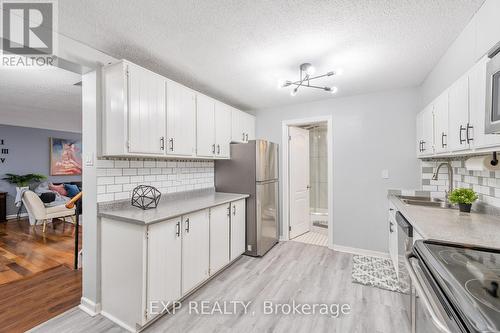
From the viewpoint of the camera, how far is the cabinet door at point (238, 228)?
9.46 ft

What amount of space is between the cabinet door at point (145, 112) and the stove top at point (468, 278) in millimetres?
2188

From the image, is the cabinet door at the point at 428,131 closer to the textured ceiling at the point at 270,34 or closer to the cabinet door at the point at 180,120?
the textured ceiling at the point at 270,34

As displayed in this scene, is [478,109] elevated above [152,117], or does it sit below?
below

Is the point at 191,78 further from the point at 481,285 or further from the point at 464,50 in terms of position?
the point at 481,285

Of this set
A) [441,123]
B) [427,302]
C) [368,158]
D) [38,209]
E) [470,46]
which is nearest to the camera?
[427,302]

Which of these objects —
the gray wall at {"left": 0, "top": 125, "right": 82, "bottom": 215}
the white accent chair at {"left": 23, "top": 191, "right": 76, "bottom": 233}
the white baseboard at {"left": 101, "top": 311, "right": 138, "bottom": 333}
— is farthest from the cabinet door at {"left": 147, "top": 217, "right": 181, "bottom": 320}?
the gray wall at {"left": 0, "top": 125, "right": 82, "bottom": 215}

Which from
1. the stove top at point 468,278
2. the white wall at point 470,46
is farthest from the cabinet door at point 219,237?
the white wall at point 470,46

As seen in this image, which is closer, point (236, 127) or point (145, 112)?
point (145, 112)

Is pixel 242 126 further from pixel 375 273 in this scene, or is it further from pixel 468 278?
pixel 468 278

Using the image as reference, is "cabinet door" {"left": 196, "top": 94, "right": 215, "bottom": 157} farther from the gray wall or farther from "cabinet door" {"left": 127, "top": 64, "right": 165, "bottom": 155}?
the gray wall

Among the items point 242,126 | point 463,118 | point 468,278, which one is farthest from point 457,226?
point 242,126

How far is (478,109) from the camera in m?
1.34

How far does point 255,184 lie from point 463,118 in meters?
2.21

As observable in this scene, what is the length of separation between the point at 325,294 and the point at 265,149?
196cm
